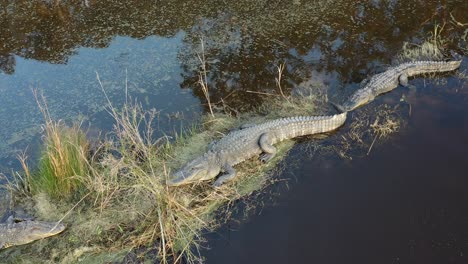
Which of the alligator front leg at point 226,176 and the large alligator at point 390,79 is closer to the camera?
the alligator front leg at point 226,176

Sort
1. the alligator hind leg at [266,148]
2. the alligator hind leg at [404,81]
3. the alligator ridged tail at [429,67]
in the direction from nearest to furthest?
the alligator hind leg at [266,148]
the alligator hind leg at [404,81]
the alligator ridged tail at [429,67]

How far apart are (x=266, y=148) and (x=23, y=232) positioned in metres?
2.53

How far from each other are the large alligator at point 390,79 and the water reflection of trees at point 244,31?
1.40 ft

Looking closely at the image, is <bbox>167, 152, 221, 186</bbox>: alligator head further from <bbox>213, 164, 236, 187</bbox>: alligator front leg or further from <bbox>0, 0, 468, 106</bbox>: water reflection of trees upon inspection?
<bbox>0, 0, 468, 106</bbox>: water reflection of trees

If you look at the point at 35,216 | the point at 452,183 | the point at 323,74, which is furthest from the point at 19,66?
the point at 452,183

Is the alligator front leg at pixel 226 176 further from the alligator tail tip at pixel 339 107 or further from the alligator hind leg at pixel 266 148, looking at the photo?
the alligator tail tip at pixel 339 107

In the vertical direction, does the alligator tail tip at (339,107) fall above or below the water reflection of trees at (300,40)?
below

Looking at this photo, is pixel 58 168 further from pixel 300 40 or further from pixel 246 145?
pixel 300 40

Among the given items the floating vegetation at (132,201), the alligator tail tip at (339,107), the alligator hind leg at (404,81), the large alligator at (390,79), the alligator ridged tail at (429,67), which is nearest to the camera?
the floating vegetation at (132,201)

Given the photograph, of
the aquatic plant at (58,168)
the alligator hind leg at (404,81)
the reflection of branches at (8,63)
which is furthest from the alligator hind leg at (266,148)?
the reflection of branches at (8,63)

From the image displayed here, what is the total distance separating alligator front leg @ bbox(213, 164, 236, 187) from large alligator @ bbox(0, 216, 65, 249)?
157 cm

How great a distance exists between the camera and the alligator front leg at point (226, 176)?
4551 mm

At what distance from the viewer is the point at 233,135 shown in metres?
4.89

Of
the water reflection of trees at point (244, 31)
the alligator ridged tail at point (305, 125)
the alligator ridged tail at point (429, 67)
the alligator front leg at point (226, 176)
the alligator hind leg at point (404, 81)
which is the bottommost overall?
the alligator front leg at point (226, 176)
